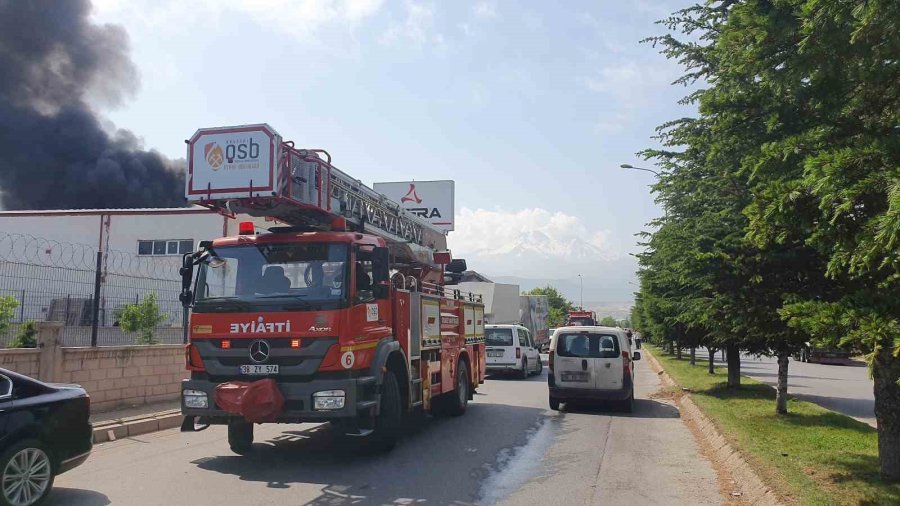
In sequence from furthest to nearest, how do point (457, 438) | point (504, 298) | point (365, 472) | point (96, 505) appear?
point (504, 298), point (457, 438), point (365, 472), point (96, 505)

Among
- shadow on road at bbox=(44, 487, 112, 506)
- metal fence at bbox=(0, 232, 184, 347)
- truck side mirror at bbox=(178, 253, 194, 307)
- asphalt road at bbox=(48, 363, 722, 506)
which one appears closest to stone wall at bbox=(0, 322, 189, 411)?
metal fence at bbox=(0, 232, 184, 347)

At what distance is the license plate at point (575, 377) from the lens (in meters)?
13.3

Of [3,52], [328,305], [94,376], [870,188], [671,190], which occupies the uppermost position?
[3,52]

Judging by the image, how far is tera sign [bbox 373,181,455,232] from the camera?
130 ft

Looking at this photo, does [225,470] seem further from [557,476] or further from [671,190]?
[671,190]

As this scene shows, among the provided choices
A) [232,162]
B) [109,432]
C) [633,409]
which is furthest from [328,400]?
[633,409]

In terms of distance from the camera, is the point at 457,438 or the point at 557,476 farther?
the point at 457,438

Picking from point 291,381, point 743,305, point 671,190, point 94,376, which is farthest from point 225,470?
point 671,190

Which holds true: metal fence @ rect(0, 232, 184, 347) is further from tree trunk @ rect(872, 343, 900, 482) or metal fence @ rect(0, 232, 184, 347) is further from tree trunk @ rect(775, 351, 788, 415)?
tree trunk @ rect(775, 351, 788, 415)

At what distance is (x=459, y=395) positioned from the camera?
12383mm

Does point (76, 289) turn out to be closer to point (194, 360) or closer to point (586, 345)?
point (194, 360)

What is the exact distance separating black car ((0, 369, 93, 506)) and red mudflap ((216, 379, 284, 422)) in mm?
1394

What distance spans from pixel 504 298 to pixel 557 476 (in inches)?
1116

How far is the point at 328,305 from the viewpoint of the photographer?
25.8 ft
